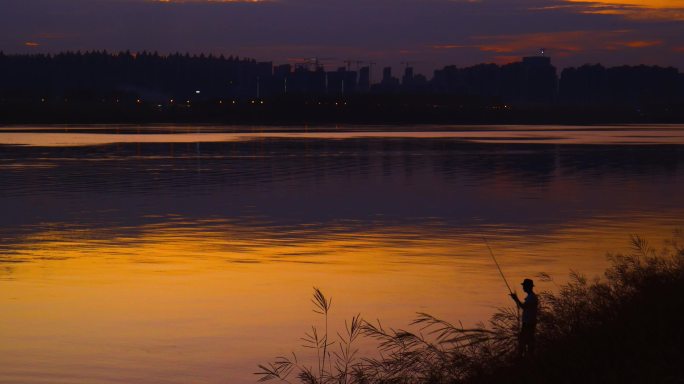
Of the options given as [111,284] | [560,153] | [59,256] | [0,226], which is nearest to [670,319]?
[111,284]

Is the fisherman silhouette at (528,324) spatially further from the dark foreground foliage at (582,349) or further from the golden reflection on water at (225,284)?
the golden reflection on water at (225,284)

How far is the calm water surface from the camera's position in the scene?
18641 mm

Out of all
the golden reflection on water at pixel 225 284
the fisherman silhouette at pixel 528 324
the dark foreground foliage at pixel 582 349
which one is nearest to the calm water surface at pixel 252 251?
the golden reflection on water at pixel 225 284

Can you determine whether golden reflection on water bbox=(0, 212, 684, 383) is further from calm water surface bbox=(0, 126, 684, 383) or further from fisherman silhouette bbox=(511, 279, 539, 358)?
fisherman silhouette bbox=(511, 279, 539, 358)

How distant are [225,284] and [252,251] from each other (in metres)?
5.21

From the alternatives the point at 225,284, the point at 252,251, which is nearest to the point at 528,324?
the point at 225,284

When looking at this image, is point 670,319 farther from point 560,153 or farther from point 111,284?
point 560,153

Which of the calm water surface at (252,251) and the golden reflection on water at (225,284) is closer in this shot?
the golden reflection on water at (225,284)

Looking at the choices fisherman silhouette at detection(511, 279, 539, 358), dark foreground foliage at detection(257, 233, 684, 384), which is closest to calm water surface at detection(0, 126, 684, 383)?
dark foreground foliage at detection(257, 233, 684, 384)

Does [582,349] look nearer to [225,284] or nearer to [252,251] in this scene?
[225,284]

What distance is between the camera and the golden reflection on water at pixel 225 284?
17.8 m

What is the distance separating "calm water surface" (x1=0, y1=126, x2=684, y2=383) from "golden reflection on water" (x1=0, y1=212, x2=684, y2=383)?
0.06 m

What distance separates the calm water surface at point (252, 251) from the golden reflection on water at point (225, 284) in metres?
0.06

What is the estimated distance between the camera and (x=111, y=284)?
78.6ft
